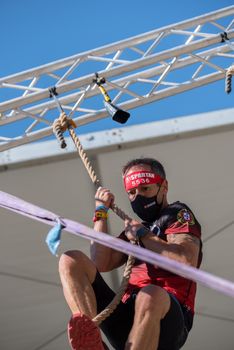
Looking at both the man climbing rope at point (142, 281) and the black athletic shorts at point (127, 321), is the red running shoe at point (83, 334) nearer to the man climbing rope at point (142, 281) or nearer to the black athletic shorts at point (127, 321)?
the man climbing rope at point (142, 281)

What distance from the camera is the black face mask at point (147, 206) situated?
375 centimetres

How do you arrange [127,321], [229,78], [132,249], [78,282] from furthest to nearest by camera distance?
[229,78]
[127,321]
[78,282]
[132,249]

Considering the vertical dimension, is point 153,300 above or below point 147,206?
below

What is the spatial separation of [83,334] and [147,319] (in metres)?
0.26

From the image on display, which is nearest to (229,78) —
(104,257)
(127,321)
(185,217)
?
(185,217)

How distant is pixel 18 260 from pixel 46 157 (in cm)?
88

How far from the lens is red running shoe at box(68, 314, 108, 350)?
10.0 ft

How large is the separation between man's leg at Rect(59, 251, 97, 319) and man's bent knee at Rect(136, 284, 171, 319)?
0.66 feet

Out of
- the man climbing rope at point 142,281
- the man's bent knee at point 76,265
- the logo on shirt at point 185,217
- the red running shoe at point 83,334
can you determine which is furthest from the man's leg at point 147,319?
the logo on shirt at point 185,217

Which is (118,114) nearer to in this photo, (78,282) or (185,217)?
(185,217)

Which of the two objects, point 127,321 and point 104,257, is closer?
point 127,321

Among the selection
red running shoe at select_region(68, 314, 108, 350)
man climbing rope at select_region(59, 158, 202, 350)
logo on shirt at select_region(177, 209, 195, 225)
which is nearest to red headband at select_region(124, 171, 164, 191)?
man climbing rope at select_region(59, 158, 202, 350)

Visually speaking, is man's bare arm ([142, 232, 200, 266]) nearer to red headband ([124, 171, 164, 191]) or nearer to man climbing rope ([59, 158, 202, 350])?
man climbing rope ([59, 158, 202, 350])

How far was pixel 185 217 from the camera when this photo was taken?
359 centimetres
